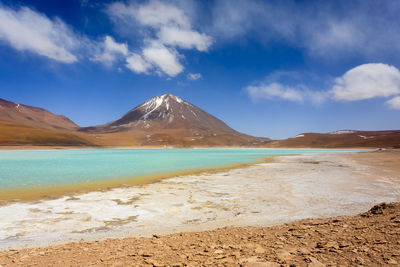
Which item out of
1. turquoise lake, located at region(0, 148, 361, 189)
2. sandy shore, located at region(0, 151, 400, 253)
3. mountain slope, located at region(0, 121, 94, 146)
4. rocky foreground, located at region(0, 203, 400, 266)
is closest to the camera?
rocky foreground, located at region(0, 203, 400, 266)

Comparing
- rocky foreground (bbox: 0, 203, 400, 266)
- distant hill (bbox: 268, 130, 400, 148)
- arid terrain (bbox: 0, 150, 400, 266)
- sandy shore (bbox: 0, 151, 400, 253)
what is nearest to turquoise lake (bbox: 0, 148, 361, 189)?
sandy shore (bbox: 0, 151, 400, 253)

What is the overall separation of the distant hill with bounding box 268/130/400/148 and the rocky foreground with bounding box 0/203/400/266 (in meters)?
113

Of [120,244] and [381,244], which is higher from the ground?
[381,244]

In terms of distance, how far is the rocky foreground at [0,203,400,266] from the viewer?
3273mm

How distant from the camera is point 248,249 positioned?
3736 mm

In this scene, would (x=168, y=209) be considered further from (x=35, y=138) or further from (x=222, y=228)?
(x=35, y=138)

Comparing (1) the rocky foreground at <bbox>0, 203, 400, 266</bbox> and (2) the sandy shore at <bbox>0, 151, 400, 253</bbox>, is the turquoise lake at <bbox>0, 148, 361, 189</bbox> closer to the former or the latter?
(2) the sandy shore at <bbox>0, 151, 400, 253</bbox>

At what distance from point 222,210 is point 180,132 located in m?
164

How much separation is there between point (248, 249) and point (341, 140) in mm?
138350

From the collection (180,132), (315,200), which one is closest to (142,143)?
(180,132)

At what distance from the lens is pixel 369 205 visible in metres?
7.42

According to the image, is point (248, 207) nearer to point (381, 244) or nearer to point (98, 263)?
point (381, 244)

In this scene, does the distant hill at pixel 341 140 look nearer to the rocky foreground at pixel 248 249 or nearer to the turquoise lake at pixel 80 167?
the turquoise lake at pixel 80 167

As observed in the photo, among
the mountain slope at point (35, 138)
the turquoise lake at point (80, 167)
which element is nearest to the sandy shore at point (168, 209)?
the turquoise lake at point (80, 167)
